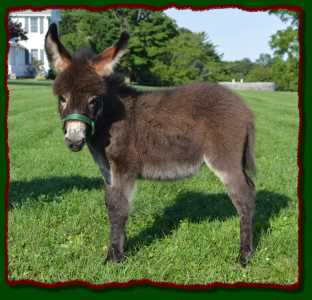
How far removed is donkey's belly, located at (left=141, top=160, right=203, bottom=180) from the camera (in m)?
4.35

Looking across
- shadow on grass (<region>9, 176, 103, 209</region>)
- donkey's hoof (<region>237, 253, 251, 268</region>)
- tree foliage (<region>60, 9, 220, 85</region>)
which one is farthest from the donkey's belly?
tree foliage (<region>60, 9, 220, 85</region>)

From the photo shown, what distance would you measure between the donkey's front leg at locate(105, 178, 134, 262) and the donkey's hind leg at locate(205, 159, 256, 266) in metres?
0.92

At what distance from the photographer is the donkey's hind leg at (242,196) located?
422 cm

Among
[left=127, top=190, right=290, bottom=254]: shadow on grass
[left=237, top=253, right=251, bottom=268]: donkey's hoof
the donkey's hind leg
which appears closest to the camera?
[left=237, top=253, right=251, bottom=268]: donkey's hoof

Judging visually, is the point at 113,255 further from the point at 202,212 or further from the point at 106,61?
the point at 106,61

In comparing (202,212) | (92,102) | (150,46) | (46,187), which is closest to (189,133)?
(92,102)

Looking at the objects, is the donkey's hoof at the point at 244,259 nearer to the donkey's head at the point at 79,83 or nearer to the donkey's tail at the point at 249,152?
the donkey's tail at the point at 249,152

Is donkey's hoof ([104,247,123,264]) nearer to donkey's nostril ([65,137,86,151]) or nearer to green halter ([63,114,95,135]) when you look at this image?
donkey's nostril ([65,137,86,151])

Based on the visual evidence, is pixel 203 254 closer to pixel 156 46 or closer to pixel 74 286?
pixel 74 286

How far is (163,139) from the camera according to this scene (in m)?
4.33

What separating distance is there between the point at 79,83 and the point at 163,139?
3.63ft

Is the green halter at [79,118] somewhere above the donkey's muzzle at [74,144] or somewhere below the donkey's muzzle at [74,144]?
above

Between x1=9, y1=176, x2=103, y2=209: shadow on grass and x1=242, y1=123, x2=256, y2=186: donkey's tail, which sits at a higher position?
x1=242, y1=123, x2=256, y2=186: donkey's tail

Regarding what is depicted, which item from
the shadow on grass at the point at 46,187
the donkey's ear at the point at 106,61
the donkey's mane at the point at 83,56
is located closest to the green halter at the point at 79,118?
the donkey's ear at the point at 106,61
